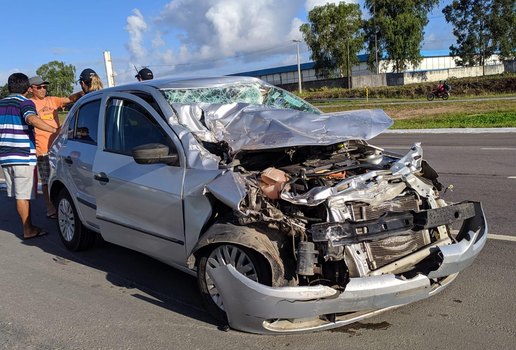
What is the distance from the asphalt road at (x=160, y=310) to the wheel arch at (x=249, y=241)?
50cm

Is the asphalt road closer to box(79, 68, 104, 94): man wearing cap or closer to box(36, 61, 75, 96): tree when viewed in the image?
box(79, 68, 104, 94): man wearing cap

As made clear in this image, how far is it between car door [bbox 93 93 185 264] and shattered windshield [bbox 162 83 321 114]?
16.3 inches

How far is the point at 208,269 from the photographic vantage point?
12.1ft

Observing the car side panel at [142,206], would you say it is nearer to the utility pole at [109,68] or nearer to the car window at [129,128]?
the car window at [129,128]

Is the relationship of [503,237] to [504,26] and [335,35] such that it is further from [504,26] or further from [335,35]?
[504,26]

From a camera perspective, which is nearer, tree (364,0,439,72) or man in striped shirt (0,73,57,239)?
man in striped shirt (0,73,57,239)

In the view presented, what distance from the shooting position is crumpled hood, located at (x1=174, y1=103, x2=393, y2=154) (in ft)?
13.4

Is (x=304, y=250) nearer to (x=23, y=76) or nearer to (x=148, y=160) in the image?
(x=148, y=160)

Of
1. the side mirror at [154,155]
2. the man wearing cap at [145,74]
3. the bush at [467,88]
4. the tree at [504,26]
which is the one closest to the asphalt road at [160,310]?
the side mirror at [154,155]

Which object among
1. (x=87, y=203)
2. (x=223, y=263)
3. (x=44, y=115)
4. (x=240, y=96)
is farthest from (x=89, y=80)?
(x=223, y=263)

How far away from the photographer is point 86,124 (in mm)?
5500

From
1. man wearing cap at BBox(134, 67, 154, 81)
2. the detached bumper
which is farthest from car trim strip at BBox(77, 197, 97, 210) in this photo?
man wearing cap at BBox(134, 67, 154, 81)

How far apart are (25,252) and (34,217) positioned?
71.9 inches

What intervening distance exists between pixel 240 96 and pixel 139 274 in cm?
206
